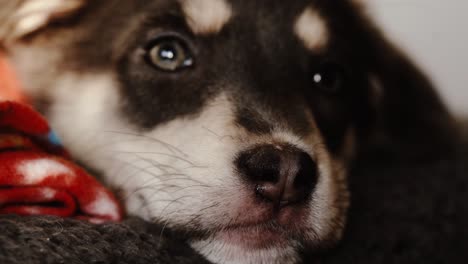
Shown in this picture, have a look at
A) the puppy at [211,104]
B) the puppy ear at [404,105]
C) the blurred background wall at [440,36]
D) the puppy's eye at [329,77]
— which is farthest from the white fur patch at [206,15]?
the blurred background wall at [440,36]

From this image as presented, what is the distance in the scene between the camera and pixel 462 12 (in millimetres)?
2637

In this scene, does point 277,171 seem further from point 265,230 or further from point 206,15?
point 206,15

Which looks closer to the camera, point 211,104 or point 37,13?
point 211,104

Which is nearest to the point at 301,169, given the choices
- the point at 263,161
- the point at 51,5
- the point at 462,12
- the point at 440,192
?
the point at 263,161

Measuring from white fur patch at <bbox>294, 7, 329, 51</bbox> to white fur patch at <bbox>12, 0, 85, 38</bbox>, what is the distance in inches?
26.2

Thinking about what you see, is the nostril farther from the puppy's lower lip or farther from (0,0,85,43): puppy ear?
(0,0,85,43): puppy ear

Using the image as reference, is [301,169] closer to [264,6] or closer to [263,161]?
[263,161]

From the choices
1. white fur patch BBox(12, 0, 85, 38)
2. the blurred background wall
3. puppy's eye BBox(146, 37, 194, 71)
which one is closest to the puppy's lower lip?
puppy's eye BBox(146, 37, 194, 71)

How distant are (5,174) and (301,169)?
1.83 feet

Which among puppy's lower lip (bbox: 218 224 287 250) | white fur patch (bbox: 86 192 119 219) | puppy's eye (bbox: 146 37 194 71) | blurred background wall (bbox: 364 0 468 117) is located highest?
blurred background wall (bbox: 364 0 468 117)

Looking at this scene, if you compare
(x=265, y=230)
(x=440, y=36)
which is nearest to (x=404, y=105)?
(x=440, y=36)

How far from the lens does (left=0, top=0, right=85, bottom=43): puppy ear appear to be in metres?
1.49

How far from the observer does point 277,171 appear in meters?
0.99

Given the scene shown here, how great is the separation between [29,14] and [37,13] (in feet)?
0.07
